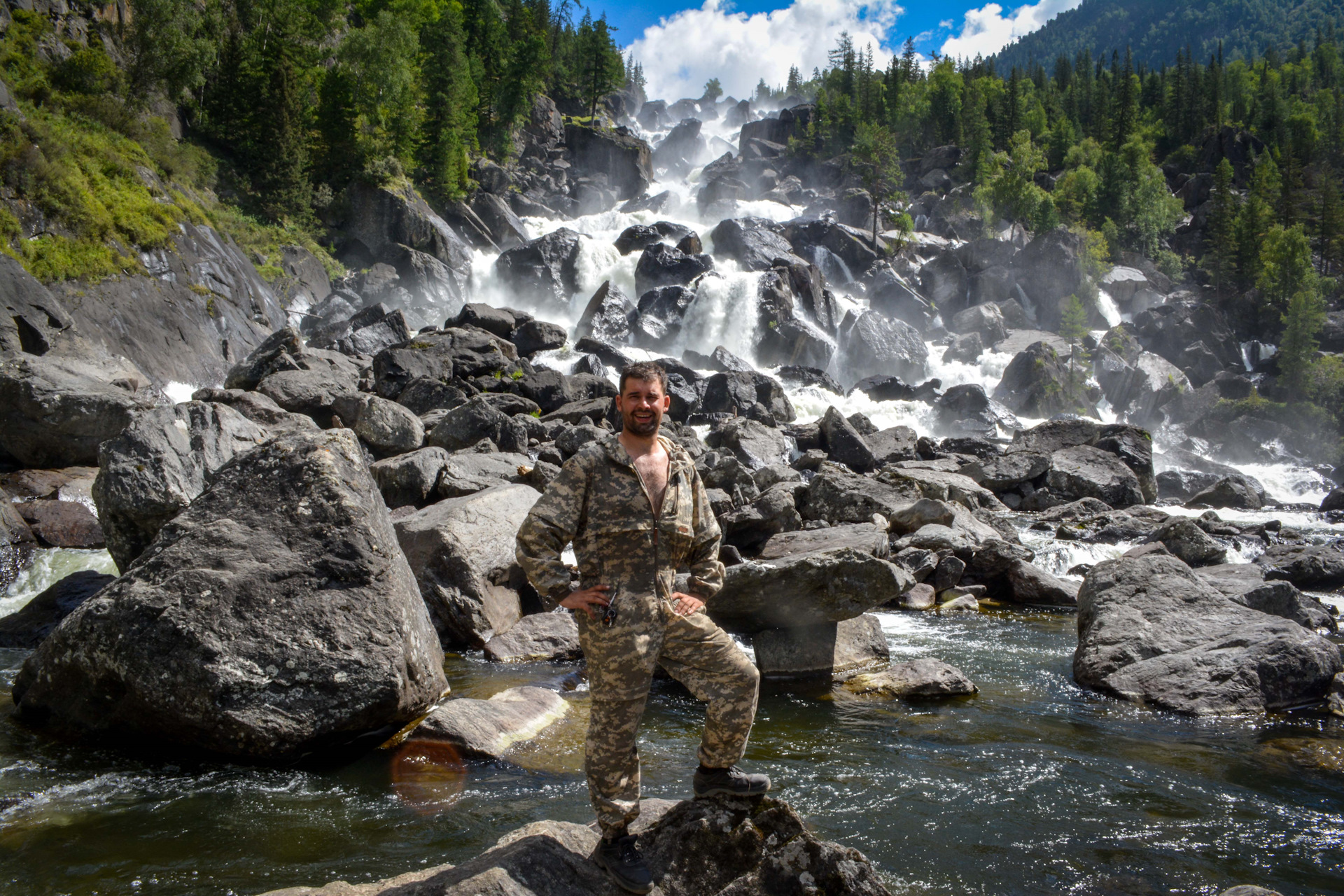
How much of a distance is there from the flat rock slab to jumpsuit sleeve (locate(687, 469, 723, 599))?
105 cm

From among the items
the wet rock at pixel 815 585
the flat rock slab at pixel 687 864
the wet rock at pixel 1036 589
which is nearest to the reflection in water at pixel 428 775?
the flat rock slab at pixel 687 864

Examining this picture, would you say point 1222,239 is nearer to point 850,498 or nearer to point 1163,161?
point 1163,161

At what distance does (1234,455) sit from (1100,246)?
2867cm

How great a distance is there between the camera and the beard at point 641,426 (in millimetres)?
3855

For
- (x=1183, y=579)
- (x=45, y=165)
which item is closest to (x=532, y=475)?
(x=1183, y=579)

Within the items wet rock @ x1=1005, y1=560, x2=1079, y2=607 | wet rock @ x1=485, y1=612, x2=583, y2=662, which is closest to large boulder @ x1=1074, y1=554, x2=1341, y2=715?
wet rock @ x1=1005, y1=560, x2=1079, y2=607

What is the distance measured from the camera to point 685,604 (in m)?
3.84

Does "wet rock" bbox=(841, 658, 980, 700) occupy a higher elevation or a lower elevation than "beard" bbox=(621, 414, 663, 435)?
lower

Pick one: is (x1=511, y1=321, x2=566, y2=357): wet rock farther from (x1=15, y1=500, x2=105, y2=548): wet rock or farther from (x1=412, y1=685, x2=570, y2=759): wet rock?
(x1=412, y1=685, x2=570, y2=759): wet rock

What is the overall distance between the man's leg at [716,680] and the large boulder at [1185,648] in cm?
651

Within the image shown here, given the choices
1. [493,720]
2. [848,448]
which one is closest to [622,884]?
[493,720]

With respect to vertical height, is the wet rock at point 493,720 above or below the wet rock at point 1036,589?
below

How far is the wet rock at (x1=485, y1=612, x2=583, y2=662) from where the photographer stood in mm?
9125

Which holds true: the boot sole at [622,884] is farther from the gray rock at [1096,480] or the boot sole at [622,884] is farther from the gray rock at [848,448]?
the gray rock at [1096,480]
